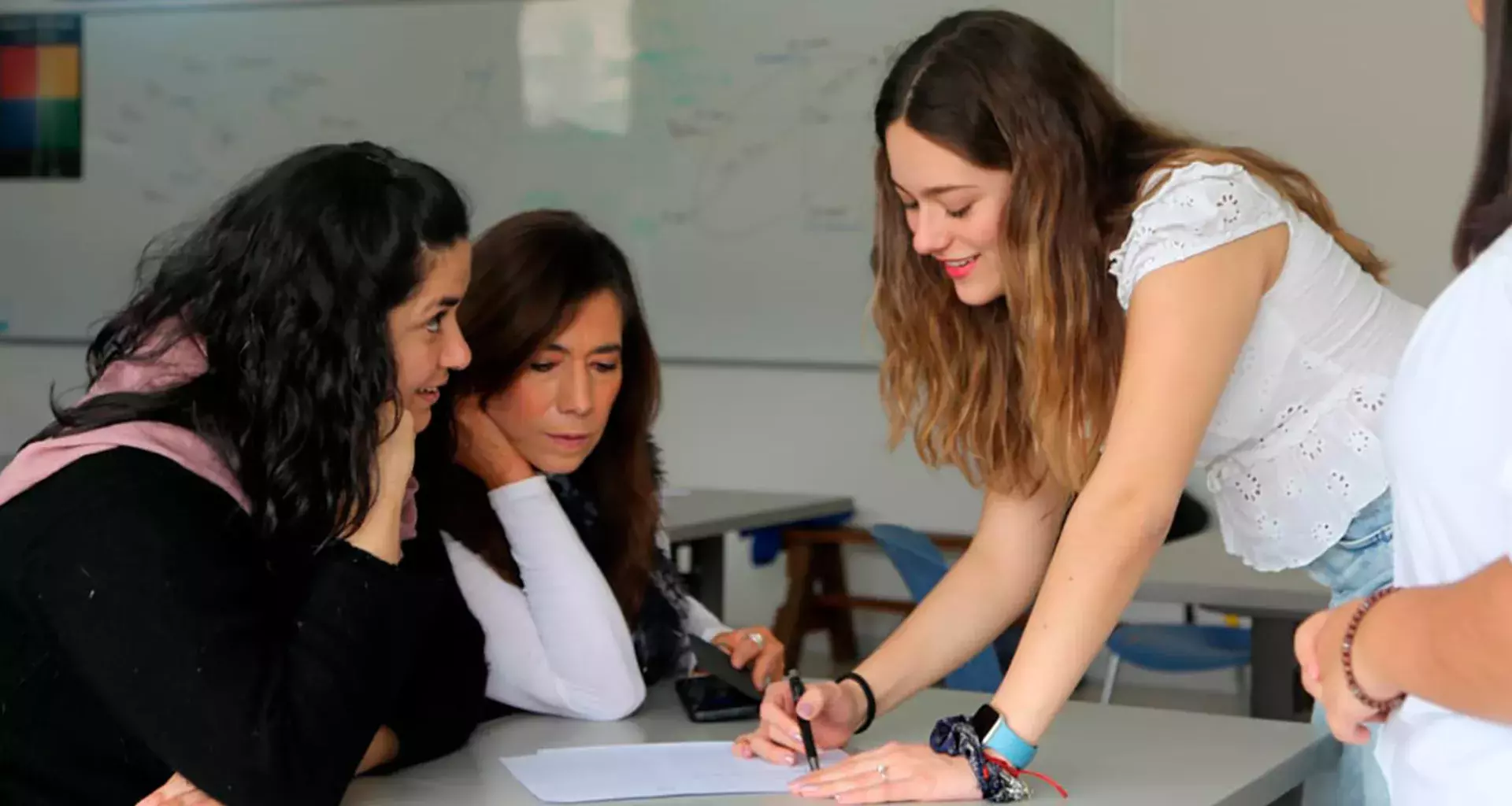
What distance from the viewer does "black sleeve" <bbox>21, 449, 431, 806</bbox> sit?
4.07 feet

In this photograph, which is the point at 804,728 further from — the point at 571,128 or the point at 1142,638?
the point at 571,128

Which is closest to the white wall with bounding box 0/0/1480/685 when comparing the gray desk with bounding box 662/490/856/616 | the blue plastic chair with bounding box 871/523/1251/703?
the gray desk with bounding box 662/490/856/616

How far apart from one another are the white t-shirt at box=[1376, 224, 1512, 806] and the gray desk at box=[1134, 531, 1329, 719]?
5.66 ft

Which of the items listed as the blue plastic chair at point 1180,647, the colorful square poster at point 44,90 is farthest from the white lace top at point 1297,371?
the colorful square poster at point 44,90

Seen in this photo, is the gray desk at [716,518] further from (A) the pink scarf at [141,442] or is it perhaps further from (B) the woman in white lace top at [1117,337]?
(A) the pink scarf at [141,442]

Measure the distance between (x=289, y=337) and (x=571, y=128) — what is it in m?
3.47

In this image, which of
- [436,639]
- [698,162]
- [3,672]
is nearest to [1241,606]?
[436,639]

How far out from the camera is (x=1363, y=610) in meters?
0.89

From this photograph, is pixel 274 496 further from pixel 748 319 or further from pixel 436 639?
pixel 748 319

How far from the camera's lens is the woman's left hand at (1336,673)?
0.88 m

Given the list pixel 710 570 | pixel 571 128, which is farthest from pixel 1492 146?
pixel 571 128

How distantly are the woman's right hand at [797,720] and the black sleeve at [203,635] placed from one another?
402mm

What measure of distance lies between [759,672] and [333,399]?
690 millimetres

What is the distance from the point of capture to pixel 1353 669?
2.88ft
